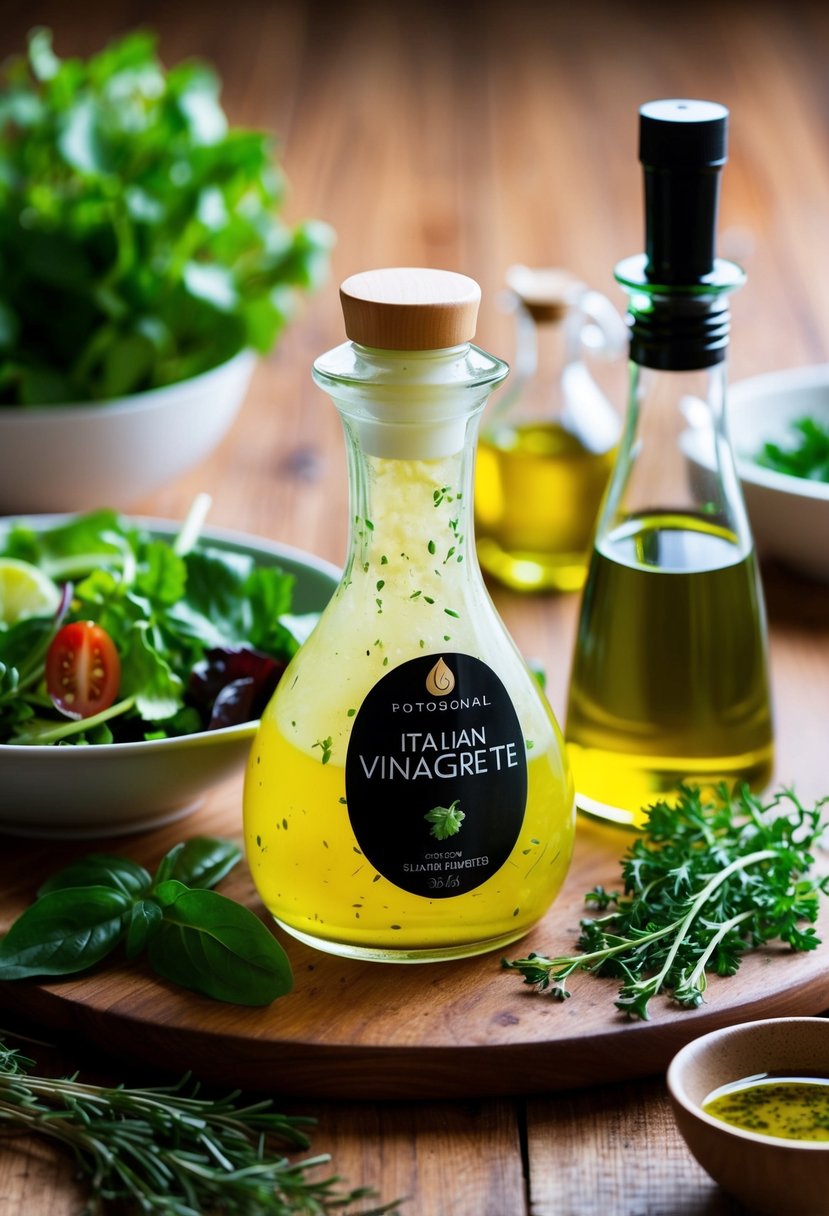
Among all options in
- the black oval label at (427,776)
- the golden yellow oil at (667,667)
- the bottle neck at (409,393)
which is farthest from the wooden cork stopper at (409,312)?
the golden yellow oil at (667,667)

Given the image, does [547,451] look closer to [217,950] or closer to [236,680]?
[236,680]

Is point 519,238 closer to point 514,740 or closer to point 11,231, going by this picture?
point 11,231

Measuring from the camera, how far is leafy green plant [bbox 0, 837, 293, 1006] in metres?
0.88

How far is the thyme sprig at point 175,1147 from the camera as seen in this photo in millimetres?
750

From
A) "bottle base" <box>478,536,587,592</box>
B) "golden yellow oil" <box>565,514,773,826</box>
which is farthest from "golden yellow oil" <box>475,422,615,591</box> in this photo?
"golden yellow oil" <box>565,514,773,826</box>

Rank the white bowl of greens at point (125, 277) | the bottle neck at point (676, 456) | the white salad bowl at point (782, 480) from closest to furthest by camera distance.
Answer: the bottle neck at point (676, 456) < the white salad bowl at point (782, 480) < the white bowl of greens at point (125, 277)

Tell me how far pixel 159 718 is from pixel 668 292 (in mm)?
416

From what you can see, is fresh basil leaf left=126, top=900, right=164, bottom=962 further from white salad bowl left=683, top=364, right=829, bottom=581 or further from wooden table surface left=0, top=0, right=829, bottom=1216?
white salad bowl left=683, top=364, right=829, bottom=581

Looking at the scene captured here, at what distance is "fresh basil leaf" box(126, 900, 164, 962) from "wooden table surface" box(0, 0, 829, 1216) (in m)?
0.07

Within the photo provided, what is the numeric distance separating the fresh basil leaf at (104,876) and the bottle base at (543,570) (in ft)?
1.94

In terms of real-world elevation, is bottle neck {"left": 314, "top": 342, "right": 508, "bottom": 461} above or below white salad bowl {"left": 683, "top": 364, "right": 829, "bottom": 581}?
above

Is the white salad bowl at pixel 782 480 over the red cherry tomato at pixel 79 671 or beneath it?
beneath

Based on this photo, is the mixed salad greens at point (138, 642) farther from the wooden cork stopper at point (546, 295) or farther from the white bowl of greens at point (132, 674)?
the wooden cork stopper at point (546, 295)

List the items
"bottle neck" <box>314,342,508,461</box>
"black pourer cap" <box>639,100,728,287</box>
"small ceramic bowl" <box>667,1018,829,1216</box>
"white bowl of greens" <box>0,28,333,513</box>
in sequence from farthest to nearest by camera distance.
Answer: "white bowl of greens" <box>0,28,333,513</box> < "black pourer cap" <box>639,100,728,287</box> < "bottle neck" <box>314,342,508,461</box> < "small ceramic bowl" <box>667,1018,829,1216</box>
